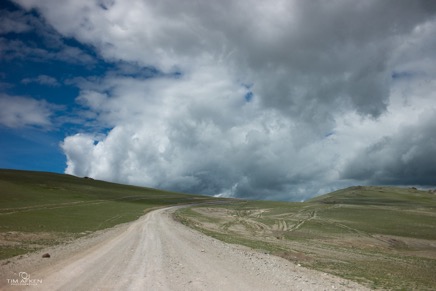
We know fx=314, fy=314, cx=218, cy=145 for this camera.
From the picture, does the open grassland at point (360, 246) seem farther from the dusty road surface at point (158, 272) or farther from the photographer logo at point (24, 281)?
the photographer logo at point (24, 281)

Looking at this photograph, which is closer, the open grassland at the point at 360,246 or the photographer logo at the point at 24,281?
the photographer logo at the point at 24,281

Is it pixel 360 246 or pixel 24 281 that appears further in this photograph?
pixel 360 246

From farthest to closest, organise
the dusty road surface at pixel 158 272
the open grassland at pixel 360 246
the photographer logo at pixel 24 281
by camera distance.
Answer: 1. the open grassland at pixel 360 246
2. the dusty road surface at pixel 158 272
3. the photographer logo at pixel 24 281

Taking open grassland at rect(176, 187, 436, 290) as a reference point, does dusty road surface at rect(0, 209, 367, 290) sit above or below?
above

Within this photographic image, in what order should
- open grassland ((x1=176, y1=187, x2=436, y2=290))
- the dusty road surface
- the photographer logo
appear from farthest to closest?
open grassland ((x1=176, y1=187, x2=436, y2=290)) < the dusty road surface < the photographer logo

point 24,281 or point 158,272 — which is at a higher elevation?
point 158,272

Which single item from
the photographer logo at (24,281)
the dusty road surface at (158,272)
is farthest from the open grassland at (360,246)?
the photographer logo at (24,281)

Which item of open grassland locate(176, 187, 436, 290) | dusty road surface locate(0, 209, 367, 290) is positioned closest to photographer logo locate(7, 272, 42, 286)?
dusty road surface locate(0, 209, 367, 290)

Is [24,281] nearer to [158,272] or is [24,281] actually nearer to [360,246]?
[158,272]

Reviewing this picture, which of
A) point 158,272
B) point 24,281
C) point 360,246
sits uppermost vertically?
point 158,272

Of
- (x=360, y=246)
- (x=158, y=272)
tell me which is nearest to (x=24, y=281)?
(x=158, y=272)

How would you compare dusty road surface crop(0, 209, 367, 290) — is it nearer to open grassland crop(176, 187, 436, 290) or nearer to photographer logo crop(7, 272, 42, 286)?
photographer logo crop(7, 272, 42, 286)

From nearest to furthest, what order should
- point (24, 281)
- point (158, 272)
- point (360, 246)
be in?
point (24, 281)
point (158, 272)
point (360, 246)

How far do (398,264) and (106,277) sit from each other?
29733mm
